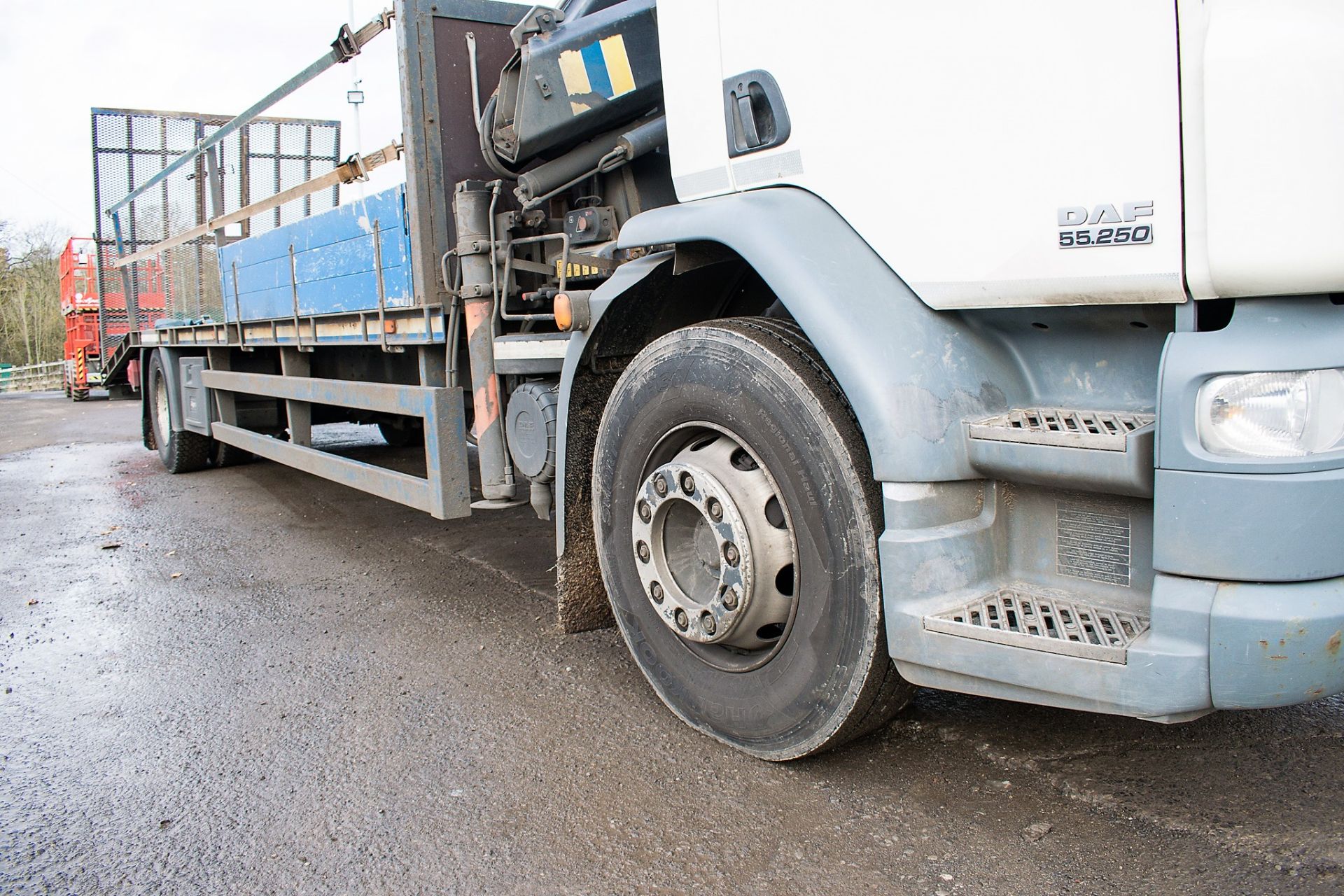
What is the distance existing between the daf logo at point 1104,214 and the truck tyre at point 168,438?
27.1 feet

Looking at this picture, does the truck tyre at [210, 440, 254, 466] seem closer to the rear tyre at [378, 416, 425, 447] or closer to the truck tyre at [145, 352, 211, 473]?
the truck tyre at [145, 352, 211, 473]

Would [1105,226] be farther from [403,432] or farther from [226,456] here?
[226,456]

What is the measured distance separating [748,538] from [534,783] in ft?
3.01

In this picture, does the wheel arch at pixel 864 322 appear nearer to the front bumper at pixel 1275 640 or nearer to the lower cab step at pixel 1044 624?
the lower cab step at pixel 1044 624

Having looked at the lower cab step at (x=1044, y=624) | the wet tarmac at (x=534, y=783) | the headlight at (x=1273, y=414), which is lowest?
the wet tarmac at (x=534, y=783)

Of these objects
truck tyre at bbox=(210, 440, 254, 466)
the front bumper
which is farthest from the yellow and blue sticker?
truck tyre at bbox=(210, 440, 254, 466)

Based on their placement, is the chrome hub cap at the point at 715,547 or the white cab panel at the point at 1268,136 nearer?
the white cab panel at the point at 1268,136

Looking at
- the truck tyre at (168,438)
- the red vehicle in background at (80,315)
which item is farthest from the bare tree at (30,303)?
the truck tyre at (168,438)

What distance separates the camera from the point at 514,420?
394 centimetres

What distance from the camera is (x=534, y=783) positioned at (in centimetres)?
268

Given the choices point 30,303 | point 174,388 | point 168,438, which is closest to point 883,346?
point 174,388

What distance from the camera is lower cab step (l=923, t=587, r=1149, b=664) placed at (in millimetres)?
1930

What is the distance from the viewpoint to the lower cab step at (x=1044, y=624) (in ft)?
6.33

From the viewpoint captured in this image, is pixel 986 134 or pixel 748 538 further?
pixel 748 538
